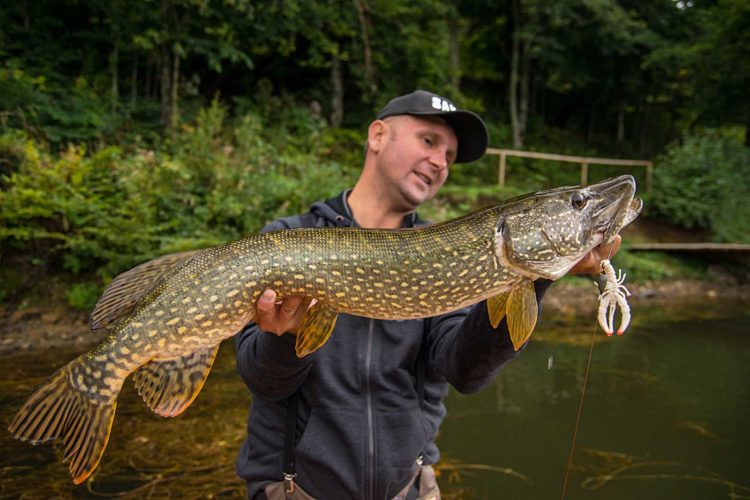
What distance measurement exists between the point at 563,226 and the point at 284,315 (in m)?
0.97

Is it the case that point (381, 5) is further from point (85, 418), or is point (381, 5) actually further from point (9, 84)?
point (85, 418)

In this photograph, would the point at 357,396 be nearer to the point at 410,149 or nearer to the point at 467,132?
the point at 410,149

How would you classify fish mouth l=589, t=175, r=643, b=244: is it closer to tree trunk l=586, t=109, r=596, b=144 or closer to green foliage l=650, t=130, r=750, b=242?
green foliage l=650, t=130, r=750, b=242

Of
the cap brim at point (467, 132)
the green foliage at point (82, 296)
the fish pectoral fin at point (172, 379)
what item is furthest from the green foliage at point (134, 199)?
the fish pectoral fin at point (172, 379)

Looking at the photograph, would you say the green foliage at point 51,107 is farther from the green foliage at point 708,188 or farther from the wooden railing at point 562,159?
the green foliage at point 708,188

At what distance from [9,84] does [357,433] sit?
842 cm

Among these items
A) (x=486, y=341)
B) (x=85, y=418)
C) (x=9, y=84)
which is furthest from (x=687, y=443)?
(x=9, y=84)

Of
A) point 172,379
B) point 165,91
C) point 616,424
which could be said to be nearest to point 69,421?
point 172,379

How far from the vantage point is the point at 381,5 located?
38.7 ft

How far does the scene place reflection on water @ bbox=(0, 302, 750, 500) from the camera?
3344mm

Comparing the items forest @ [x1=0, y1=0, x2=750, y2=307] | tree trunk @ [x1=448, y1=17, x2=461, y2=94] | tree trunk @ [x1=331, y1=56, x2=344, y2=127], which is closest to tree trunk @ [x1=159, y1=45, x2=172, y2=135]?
forest @ [x1=0, y1=0, x2=750, y2=307]

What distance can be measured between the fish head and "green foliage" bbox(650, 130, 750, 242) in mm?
11615

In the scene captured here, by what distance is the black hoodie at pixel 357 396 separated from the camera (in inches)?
71.2

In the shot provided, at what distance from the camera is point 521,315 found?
5.60ft
